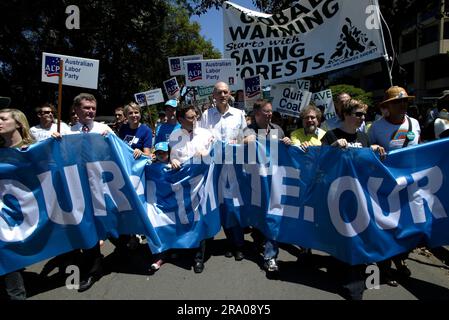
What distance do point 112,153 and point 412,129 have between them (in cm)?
338

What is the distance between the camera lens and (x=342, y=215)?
366 cm

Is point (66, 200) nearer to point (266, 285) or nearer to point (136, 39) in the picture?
point (266, 285)

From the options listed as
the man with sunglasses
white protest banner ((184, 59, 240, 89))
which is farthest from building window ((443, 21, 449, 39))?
the man with sunglasses

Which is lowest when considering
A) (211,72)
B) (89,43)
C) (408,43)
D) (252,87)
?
(252,87)

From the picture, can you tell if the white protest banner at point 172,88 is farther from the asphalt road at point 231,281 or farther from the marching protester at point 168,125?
the asphalt road at point 231,281

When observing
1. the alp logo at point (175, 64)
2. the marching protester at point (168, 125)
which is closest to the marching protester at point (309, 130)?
the marching protester at point (168, 125)

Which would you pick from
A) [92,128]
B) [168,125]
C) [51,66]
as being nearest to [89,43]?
[168,125]

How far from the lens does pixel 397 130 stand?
3984mm

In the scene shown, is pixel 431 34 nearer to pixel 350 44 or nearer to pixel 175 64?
pixel 175 64

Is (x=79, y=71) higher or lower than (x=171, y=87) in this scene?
lower

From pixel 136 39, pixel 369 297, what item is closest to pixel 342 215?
pixel 369 297

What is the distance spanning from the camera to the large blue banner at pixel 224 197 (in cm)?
365

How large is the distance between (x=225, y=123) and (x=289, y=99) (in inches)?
104

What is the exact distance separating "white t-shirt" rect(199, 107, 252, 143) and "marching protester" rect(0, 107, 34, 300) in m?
2.42
